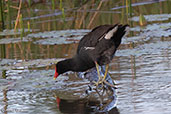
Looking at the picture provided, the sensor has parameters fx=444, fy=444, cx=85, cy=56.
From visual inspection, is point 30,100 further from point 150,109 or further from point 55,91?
point 150,109

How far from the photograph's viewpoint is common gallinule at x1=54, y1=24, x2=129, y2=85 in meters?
5.39

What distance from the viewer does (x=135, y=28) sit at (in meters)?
8.59

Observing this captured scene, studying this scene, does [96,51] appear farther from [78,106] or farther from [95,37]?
[78,106]

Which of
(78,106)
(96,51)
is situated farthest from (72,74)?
(78,106)

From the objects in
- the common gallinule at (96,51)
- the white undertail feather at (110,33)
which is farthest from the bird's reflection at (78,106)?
the white undertail feather at (110,33)

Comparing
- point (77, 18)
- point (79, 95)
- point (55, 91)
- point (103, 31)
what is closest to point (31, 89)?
point (55, 91)

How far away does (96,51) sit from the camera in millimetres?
5480

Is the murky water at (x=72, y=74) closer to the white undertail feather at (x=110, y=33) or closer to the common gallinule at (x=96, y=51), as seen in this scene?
the common gallinule at (x=96, y=51)

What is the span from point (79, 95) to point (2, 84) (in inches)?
43.9

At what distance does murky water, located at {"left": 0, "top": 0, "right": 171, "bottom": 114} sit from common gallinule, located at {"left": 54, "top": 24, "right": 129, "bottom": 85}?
15 centimetres

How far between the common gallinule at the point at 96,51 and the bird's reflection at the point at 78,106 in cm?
82

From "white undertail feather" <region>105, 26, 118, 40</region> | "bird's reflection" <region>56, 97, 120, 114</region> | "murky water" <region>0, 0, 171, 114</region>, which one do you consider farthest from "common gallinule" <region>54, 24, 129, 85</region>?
"bird's reflection" <region>56, 97, 120, 114</region>

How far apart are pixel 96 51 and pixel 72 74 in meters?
0.58

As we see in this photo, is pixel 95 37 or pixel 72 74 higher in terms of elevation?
pixel 95 37
